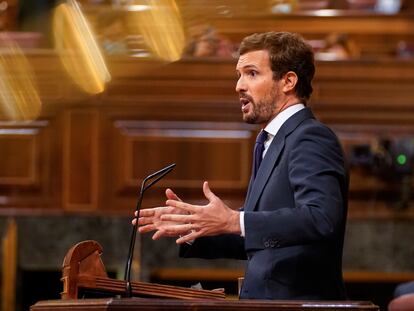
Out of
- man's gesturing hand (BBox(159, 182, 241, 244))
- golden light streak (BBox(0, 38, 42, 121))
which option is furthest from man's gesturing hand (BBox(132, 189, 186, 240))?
golden light streak (BBox(0, 38, 42, 121))

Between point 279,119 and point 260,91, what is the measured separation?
0.08 meters

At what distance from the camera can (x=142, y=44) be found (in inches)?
226

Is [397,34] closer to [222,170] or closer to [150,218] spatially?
[222,170]

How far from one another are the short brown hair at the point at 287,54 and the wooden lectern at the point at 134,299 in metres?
0.57

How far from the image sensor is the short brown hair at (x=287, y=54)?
259 cm

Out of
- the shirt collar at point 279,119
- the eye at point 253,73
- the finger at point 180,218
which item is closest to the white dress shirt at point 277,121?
the shirt collar at point 279,119

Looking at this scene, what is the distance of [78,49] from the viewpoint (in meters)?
5.57

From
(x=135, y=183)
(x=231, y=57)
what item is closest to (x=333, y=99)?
(x=231, y=57)

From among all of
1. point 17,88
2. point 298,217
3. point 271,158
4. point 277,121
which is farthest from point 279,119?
point 17,88

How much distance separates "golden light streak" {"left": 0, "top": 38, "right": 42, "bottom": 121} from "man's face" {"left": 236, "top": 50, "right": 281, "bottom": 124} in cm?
285

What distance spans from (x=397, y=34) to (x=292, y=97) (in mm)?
3773

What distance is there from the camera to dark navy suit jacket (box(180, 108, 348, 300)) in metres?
2.26

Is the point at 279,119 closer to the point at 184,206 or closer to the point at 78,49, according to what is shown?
the point at 184,206

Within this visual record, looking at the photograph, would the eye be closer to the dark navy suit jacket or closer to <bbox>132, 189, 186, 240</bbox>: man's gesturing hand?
the dark navy suit jacket
